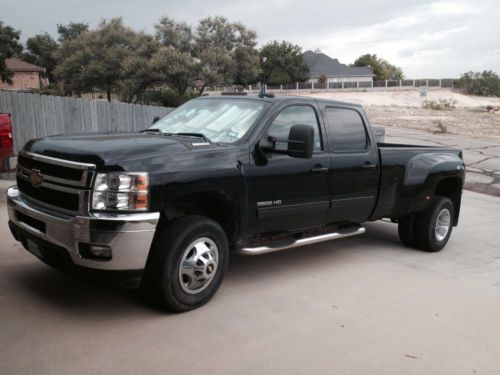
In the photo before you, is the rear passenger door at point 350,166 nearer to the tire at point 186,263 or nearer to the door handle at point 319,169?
the door handle at point 319,169

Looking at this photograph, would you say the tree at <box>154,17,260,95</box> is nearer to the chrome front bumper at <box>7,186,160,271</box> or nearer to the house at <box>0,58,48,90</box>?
the chrome front bumper at <box>7,186,160,271</box>

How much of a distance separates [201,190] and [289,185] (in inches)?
43.2

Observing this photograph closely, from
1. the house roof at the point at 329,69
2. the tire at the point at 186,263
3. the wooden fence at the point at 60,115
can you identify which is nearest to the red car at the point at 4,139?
the wooden fence at the point at 60,115

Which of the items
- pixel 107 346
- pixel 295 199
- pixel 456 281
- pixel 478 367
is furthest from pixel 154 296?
pixel 456 281

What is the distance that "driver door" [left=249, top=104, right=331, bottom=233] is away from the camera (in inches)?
197

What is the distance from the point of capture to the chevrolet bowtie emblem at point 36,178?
4.41 metres

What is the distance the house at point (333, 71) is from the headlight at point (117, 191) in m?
92.8

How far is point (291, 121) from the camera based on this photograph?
5480 millimetres

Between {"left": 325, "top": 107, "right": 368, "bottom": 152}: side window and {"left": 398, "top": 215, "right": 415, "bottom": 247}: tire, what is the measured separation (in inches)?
59.6

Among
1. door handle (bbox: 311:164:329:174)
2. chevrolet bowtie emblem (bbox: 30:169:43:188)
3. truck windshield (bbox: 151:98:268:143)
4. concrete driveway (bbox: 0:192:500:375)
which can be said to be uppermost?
truck windshield (bbox: 151:98:268:143)

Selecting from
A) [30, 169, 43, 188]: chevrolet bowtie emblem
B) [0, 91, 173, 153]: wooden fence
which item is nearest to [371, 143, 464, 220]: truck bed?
[30, 169, 43, 188]: chevrolet bowtie emblem

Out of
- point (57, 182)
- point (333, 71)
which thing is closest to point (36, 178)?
point (57, 182)

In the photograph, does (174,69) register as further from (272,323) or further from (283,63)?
(283,63)

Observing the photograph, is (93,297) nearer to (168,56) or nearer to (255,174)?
(255,174)
